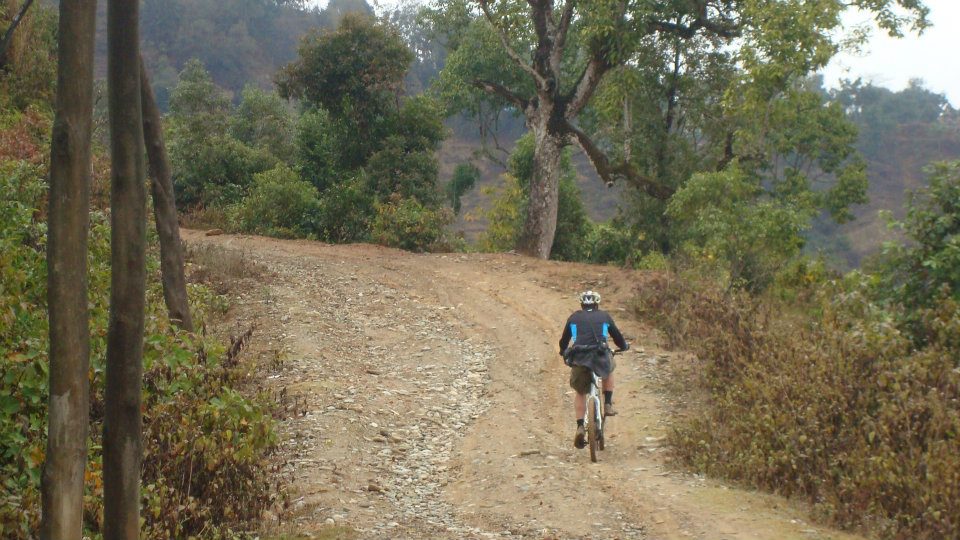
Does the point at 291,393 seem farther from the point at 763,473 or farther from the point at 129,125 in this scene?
the point at 129,125

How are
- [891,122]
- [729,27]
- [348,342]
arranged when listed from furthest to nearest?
[891,122] < [729,27] < [348,342]

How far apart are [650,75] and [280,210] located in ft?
35.7

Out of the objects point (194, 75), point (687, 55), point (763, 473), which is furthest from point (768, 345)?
point (194, 75)

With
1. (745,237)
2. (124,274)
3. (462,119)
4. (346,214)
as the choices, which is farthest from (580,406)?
(462,119)

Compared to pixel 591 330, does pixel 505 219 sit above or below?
above

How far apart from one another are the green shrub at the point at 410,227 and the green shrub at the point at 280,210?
7.24 ft

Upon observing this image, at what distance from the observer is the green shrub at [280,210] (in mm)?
24672

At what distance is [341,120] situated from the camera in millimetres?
26625

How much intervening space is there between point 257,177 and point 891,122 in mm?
70230

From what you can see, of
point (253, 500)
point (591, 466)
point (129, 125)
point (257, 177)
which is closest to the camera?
point (129, 125)

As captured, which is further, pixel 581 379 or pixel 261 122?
pixel 261 122

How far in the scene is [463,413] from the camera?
1160 centimetres

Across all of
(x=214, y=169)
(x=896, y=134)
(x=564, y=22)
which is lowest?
(x=214, y=169)

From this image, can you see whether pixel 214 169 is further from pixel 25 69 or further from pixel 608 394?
pixel 608 394
